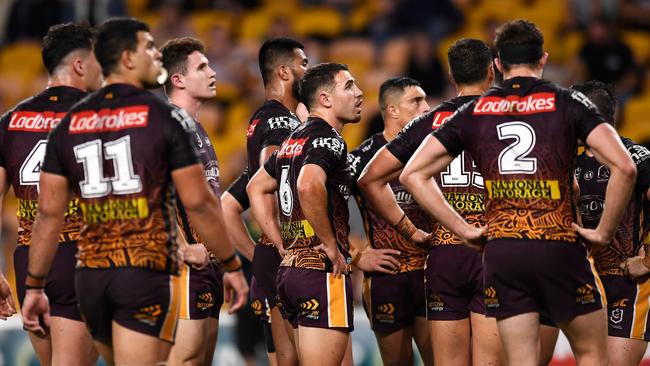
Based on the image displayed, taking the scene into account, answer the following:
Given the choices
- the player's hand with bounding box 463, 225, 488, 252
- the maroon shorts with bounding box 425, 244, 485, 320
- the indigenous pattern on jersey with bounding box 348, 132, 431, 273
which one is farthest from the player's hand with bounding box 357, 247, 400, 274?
the player's hand with bounding box 463, 225, 488, 252

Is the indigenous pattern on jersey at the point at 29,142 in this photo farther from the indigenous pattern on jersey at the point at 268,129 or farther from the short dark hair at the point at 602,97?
the short dark hair at the point at 602,97

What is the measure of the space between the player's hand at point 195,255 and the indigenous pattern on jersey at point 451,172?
1.61m

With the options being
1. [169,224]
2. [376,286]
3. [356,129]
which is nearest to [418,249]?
[376,286]

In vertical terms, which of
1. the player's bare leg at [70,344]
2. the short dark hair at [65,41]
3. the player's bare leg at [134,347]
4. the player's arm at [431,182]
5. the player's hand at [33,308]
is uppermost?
the short dark hair at [65,41]

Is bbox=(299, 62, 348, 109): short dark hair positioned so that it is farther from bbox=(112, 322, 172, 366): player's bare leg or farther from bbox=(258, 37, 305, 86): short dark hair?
bbox=(112, 322, 172, 366): player's bare leg

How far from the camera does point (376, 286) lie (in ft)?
31.1

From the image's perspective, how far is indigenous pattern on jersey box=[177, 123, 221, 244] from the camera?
876 centimetres

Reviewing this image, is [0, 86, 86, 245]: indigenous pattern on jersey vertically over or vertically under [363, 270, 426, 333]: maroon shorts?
over

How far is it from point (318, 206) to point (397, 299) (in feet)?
5.02

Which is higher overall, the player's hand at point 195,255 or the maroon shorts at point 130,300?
the maroon shorts at point 130,300

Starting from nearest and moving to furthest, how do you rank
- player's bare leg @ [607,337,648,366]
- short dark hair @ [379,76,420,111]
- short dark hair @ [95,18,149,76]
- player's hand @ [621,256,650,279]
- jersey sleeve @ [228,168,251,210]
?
short dark hair @ [95,18,149,76] < player's hand @ [621,256,650,279] < player's bare leg @ [607,337,648,366] < short dark hair @ [379,76,420,111] < jersey sleeve @ [228,168,251,210]

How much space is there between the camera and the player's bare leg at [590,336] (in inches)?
285

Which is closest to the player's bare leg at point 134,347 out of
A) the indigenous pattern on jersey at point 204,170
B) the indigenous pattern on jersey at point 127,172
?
the indigenous pattern on jersey at point 127,172

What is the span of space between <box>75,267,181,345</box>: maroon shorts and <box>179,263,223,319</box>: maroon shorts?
174 cm
